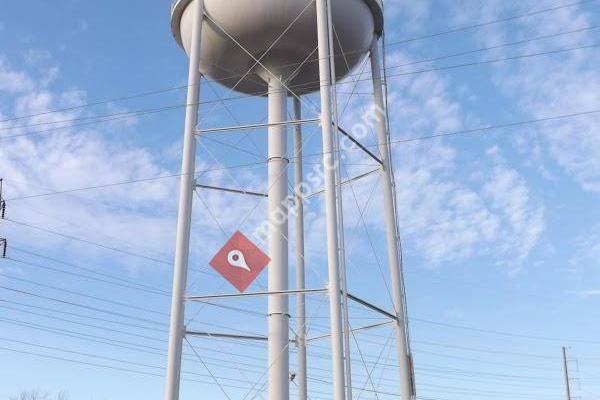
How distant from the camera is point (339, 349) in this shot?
37.9 feet

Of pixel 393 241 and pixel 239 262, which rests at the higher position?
pixel 393 241

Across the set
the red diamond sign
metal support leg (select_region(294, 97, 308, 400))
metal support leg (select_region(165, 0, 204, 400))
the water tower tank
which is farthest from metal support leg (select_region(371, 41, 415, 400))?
metal support leg (select_region(165, 0, 204, 400))

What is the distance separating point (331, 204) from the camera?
41.0ft

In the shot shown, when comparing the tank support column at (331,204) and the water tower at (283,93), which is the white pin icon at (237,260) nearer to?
the water tower at (283,93)

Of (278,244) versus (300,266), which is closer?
(278,244)

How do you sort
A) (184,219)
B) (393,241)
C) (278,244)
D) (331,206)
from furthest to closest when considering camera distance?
(393,241), (278,244), (184,219), (331,206)

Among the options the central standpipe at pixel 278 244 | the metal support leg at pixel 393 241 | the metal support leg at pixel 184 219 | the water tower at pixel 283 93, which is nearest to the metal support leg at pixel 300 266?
the water tower at pixel 283 93

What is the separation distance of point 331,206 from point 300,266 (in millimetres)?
3906

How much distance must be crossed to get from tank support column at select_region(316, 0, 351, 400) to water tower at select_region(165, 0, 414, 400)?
2cm

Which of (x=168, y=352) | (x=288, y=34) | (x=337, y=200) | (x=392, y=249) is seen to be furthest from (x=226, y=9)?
(x=168, y=352)

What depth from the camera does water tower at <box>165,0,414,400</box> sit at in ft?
41.7

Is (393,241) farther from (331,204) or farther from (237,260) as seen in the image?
(237,260)

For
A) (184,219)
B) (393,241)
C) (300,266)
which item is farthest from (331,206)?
(300,266)

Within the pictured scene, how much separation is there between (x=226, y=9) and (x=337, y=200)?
16.4 ft
